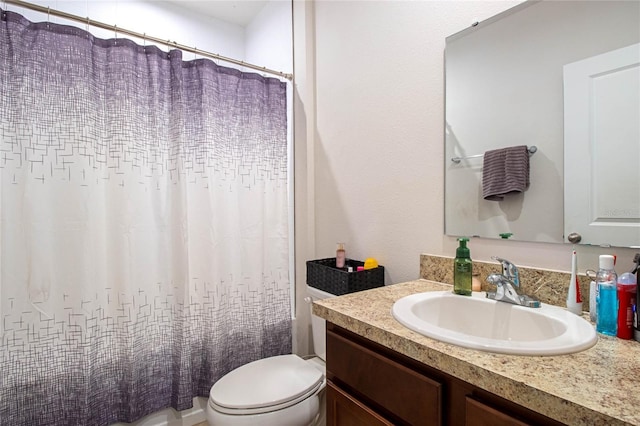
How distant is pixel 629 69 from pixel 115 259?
1962 mm

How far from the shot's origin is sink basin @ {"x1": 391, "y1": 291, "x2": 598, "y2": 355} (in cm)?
66

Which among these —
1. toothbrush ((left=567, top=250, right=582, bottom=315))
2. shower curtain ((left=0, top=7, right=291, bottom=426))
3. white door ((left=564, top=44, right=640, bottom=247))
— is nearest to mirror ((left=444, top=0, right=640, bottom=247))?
white door ((left=564, top=44, right=640, bottom=247))

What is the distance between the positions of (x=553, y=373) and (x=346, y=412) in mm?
573

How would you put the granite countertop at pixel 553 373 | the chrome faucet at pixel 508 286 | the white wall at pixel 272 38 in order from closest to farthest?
the granite countertop at pixel 553 373 → the chrome faucet at pixel 508 286 → the white wall at pixel 272 38

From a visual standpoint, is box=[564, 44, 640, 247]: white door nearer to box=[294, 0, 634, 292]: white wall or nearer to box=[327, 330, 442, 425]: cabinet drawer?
box=[294, 0, 634, 292]: white wall

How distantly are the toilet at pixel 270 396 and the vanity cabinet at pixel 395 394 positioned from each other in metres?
0.26

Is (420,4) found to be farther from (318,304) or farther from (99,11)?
(99,11)

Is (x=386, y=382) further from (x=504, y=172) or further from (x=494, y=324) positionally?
(x=504, y=172)

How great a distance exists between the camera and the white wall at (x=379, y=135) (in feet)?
4.17

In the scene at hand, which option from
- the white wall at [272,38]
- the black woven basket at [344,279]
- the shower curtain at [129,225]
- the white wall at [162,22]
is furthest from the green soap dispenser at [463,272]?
the white wall at [162,22]

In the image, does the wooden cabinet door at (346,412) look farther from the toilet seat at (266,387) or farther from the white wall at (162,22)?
the white wall at (162,22)

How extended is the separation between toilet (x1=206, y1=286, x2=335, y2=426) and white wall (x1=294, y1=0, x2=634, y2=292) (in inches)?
22.8

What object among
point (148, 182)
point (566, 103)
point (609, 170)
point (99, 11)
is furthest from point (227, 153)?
point (609, 170)

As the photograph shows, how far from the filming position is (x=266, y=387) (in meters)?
1.28
